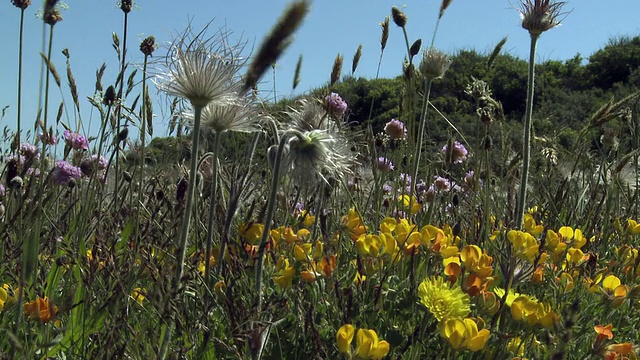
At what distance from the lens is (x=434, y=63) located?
2.55 metres

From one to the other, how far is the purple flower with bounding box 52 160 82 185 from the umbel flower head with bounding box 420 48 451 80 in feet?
5.35

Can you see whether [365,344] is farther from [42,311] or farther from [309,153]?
[42,311]

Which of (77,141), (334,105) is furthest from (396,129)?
(77,141)

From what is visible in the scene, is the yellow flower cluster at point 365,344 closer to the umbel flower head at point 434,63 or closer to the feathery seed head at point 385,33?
the umbel flower head at point 434,63

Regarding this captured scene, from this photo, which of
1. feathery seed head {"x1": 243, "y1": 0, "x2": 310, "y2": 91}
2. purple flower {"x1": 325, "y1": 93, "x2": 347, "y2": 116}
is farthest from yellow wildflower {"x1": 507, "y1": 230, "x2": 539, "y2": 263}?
purple flower {"x1": 325, "y1": 93, "x2": 347, "y2": 116}

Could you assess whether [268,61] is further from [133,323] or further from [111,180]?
[111,180]

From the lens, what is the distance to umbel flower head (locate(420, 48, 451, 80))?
2.55m

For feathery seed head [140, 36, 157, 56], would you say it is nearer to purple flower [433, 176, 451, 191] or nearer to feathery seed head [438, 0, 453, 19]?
feathery seed head [438, 0, 453, 19]

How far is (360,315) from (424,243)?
0.91 feet

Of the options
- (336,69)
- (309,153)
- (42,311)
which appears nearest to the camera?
(42,311)

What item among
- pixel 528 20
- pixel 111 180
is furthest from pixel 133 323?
pixel 111 180

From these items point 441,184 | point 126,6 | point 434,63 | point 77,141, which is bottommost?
point 441,184

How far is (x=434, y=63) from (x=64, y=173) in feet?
5.61

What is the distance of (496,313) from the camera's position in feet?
5.17
